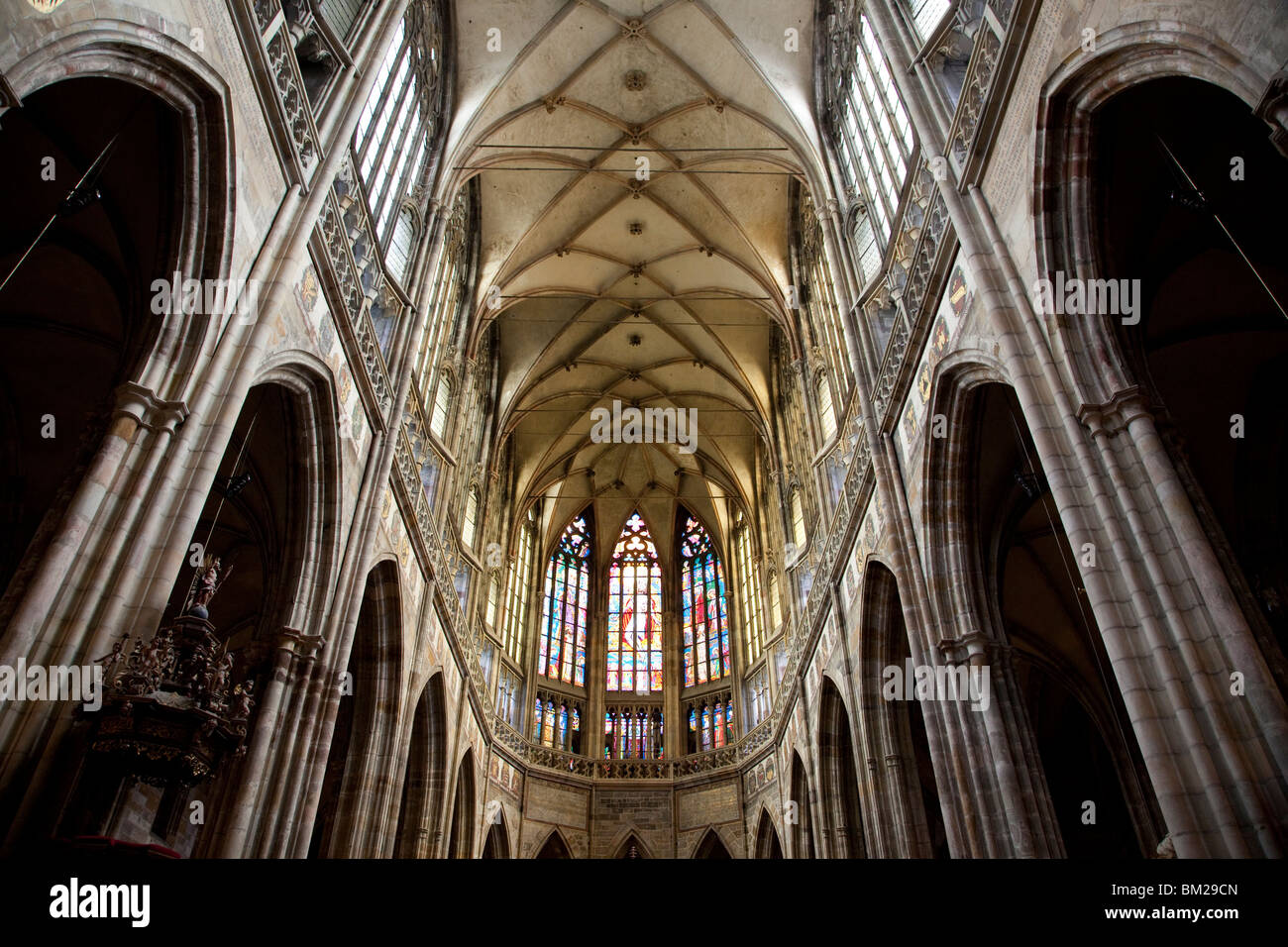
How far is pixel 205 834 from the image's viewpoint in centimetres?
Result: 952

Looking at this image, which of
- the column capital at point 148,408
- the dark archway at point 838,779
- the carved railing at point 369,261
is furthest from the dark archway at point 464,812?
the column capital at point 148,408

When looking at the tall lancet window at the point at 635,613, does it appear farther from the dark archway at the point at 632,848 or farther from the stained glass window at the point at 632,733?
the dark archway at the point at 632,848

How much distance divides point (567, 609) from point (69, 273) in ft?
69.8

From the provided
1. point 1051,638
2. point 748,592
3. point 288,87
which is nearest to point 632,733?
point 748,592

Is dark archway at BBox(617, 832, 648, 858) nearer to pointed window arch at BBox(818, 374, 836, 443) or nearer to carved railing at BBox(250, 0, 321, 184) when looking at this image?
pointed window arch at BBox(818, 374, 836, 443)

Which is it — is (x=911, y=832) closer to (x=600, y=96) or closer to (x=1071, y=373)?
(x=1071, y=373)

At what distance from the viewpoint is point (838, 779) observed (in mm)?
18828

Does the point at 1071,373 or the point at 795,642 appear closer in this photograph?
the point at 1071,373

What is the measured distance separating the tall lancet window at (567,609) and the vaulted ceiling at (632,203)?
2152 mm

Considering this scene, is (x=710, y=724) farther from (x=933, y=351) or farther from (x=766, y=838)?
(x=933, y=351)

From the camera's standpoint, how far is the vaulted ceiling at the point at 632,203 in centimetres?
1905
